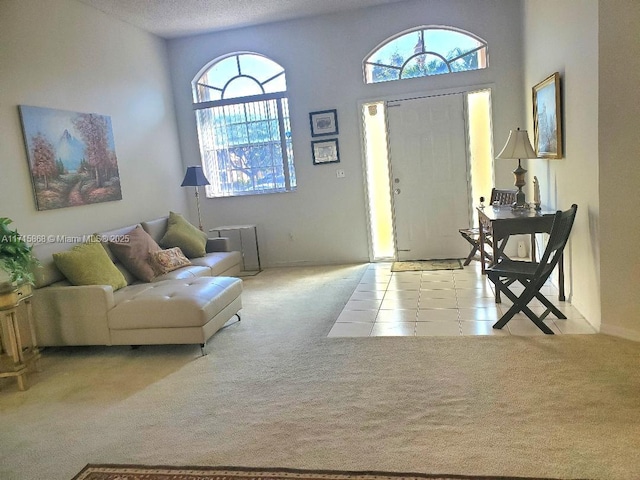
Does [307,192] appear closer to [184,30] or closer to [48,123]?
[184,30]

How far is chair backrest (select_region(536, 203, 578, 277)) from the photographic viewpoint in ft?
11.2

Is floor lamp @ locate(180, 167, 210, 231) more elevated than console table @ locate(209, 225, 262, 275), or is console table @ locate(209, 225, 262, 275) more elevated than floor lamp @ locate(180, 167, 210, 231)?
floor lamp @ locate(180, 167, 210, 231)

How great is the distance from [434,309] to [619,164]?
1757 mm

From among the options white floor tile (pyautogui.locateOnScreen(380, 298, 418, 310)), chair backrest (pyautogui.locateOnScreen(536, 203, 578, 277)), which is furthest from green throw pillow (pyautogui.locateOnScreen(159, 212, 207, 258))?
chair backrest (pyautogui.locateOnScreen(536, 203, 578, 277))

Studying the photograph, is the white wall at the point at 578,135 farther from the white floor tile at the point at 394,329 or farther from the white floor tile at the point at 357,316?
the white floor tile at the point at 357,316

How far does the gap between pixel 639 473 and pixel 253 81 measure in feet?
18.6

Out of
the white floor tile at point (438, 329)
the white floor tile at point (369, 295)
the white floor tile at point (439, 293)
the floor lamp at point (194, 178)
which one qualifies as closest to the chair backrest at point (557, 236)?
the white floor tile at point (438, 329)

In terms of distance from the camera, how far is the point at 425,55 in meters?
5.81

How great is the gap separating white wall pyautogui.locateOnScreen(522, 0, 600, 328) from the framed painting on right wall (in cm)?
7

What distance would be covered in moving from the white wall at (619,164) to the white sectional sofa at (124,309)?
274 centimetres

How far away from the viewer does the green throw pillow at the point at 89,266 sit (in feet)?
Answer: 12.6

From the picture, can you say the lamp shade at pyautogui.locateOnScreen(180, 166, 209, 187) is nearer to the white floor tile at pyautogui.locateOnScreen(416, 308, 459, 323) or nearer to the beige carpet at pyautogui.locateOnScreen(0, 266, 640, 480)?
the beige carpet at pyautogui.locateOnScreen(0, 266, 640, 480)

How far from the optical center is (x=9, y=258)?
3.18m

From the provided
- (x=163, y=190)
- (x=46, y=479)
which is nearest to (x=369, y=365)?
(x=46, y=479)
